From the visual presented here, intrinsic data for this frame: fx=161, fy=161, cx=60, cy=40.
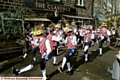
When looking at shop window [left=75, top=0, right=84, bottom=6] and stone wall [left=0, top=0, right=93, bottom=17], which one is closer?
stone wall [left=0, top=0, right=93, bottom=17]

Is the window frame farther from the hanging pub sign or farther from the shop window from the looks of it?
the hanging pub sign

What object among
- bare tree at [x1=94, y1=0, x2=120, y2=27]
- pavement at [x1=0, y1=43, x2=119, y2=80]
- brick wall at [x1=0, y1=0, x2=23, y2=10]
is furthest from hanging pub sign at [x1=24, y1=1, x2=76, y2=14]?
bare tree at [x1=94, y1=0, x2=120, y2=27]

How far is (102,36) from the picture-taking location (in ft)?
33.3

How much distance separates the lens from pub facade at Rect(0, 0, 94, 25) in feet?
38.5

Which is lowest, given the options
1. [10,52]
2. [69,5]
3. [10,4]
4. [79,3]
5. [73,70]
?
[73,70]

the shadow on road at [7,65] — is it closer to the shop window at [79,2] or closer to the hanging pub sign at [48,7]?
the hanging pub sign at [48,7]

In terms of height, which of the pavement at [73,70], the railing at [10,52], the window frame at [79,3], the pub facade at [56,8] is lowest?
the pavement at [73,70]

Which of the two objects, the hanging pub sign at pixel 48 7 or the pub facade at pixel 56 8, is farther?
the hanging pub sign at pixel 48 7

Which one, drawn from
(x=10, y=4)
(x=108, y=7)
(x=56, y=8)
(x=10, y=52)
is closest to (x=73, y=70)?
(x=10, y=52)

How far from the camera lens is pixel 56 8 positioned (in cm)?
1491

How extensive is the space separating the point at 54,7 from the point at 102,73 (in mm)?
9141

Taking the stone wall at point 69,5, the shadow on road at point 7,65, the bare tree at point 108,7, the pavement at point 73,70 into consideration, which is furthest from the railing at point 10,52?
the bare tree at point 108,7

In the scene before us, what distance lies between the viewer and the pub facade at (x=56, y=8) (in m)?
11.7

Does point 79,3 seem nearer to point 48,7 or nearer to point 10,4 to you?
point 48,7
